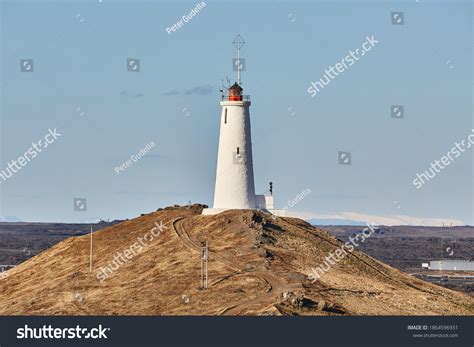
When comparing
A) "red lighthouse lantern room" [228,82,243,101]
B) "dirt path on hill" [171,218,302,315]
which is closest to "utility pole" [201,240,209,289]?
"dirt path on hill" [171,218,302,315]

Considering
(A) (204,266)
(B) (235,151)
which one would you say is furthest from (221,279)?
(B) (235,151)

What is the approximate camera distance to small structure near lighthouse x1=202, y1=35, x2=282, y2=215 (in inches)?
5620

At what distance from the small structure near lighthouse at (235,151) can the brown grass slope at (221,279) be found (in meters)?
2.88

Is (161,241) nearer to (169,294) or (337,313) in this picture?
(169,294)

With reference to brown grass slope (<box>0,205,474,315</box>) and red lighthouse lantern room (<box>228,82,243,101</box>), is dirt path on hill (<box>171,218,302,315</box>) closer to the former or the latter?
brown grass slope (<box>0,205,474,315</box>)

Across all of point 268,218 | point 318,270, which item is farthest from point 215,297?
point 268,218

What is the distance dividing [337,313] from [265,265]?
14.4m

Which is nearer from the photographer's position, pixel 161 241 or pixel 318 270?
pixel 318 270

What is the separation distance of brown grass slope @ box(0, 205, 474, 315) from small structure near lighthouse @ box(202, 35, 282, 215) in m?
2.88

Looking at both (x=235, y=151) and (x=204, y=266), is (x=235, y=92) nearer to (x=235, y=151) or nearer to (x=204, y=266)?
(x=235, y=151)

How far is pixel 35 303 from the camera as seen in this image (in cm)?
13288

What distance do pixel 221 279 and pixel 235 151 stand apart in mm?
19520
